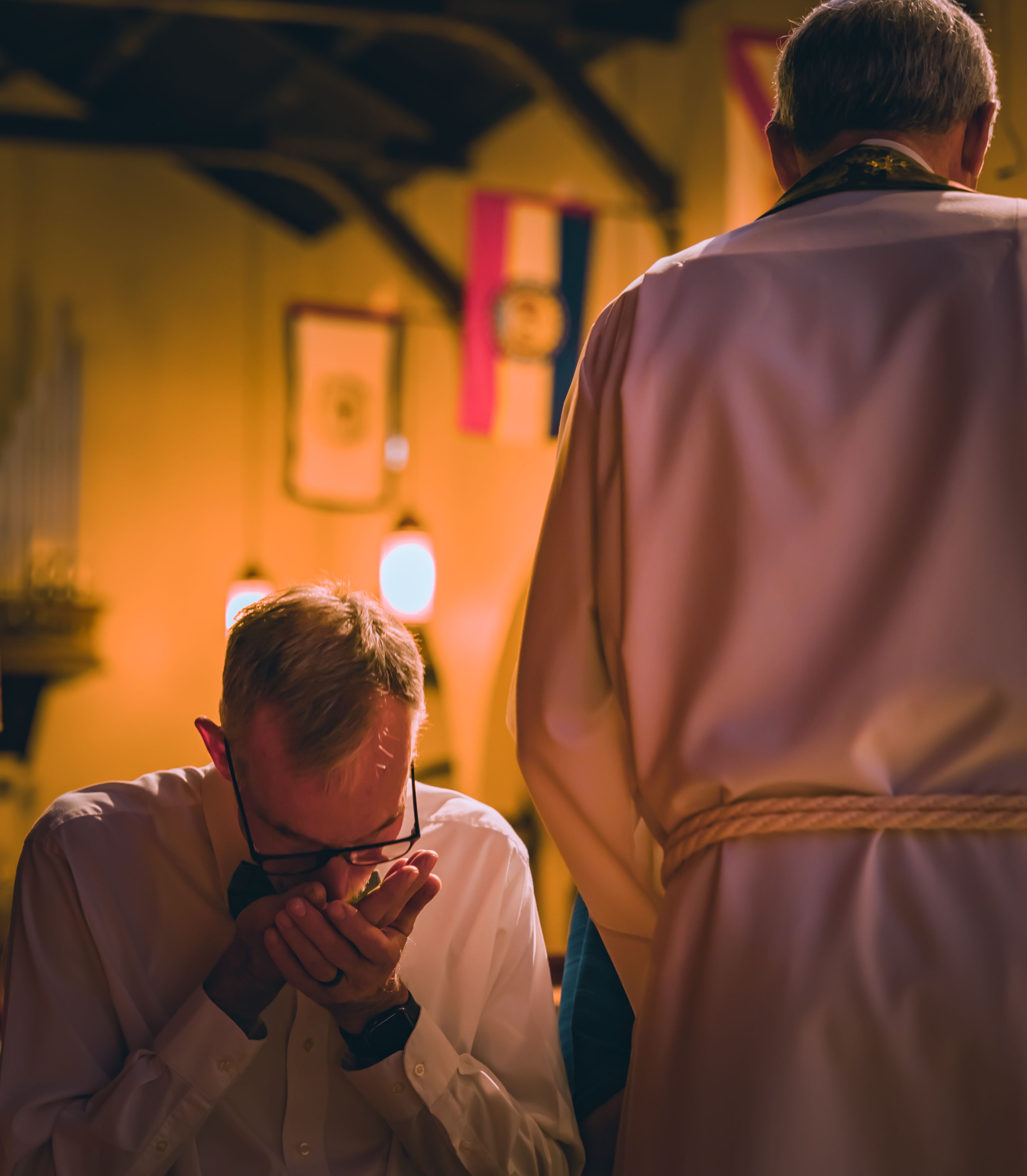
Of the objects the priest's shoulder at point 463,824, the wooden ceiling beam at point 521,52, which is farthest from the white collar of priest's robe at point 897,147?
the wooden ceiling beam at point 521,52

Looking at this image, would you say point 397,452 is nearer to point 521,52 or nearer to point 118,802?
point 521,52

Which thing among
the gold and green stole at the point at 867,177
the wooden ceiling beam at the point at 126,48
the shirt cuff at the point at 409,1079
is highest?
the wooden ceiling beam at the point at 126,48

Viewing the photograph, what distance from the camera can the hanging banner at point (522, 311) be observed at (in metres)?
5.57

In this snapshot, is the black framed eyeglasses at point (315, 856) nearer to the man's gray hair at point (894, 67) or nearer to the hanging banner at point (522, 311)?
the man's gray hair at point (894, 67)

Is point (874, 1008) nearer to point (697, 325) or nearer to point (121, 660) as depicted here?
point (697, 325)

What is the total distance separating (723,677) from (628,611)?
4.1 inches

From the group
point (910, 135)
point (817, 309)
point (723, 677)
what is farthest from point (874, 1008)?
point (910, 135)

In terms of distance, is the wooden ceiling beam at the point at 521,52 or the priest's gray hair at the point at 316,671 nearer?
the priest's gray hair at the point at 316,671

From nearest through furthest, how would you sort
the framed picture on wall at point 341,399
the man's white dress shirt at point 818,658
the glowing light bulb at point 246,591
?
the man's white dress shirt at point 818,658, the glowing light bulb at point 246,591, the framed picture on wall at point 341,399

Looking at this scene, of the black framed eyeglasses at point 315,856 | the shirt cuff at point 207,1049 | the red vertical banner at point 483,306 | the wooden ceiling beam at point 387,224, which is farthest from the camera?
the wooden ceiling beam at point 387,224

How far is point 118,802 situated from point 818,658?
0.99 m

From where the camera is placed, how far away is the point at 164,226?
7801 millimetres

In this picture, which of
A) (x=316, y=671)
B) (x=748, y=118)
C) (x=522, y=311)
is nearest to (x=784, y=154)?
(x=316, y=671)

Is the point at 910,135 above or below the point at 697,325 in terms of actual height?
above
